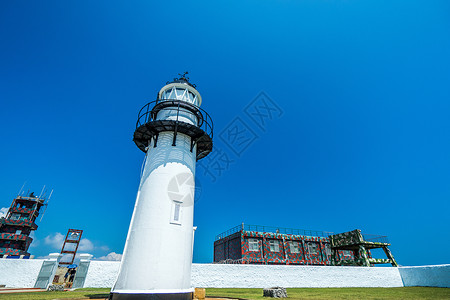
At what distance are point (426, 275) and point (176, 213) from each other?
20320mm

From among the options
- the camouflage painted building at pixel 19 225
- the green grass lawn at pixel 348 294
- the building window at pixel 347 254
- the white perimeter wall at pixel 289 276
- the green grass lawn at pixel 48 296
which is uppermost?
the camouflage painted building at pixel 19 225

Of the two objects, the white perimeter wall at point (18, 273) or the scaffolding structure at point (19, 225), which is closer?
the white perimeter wall at point (18, 273)

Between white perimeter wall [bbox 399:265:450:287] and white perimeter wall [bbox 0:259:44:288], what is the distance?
26961 mm

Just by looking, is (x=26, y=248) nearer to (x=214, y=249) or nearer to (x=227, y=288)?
(x=214, y=249)

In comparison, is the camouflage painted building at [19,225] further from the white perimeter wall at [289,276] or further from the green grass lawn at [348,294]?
the green grass lawn at [348,294]

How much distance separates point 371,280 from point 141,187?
797 inches

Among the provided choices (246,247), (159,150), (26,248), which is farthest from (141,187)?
(26,248)

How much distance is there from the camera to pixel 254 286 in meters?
15.3

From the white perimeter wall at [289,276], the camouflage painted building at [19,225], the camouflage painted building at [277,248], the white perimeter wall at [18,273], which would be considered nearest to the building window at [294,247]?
the camouflage painted building at [277,248]

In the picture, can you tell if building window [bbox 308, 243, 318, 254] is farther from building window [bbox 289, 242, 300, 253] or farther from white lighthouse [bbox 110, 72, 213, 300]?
white lighthouse [bbox 110, 72, 213, 300]

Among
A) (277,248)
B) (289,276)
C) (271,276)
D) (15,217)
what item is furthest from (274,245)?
(15,217)

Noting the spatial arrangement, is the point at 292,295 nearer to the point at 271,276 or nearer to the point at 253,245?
the point at 271,276

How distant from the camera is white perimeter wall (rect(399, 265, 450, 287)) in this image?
49.2 feet

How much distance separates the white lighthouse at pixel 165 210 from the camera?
23.7ft
